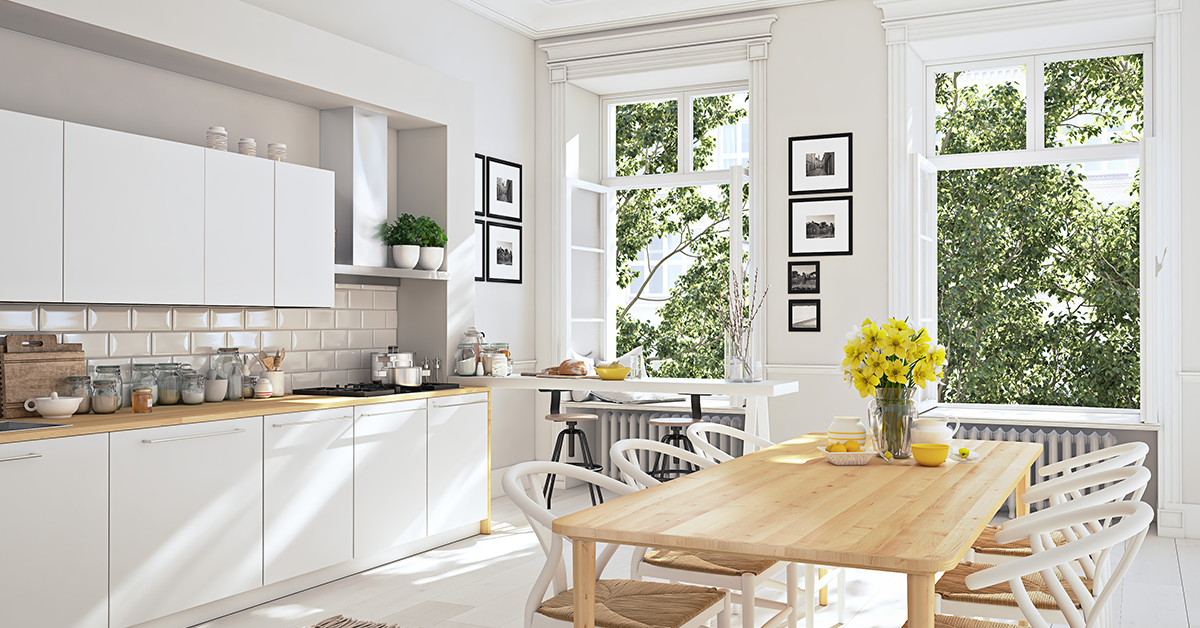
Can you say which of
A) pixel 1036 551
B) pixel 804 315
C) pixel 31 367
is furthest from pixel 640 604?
pixel 804 315

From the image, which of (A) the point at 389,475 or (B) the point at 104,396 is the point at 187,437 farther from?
(A) the point at 389,475

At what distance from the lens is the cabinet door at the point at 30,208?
3400 mm

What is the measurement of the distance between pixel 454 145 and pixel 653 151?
220 centimetres

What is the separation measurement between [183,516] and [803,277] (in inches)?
160

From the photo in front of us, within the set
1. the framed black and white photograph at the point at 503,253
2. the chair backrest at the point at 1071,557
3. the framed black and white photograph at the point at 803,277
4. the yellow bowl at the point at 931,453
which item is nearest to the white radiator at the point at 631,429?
the framed black and white photograph at the point at 803,277

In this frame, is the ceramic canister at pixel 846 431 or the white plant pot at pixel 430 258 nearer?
the ceramic canister at pixel 846 431

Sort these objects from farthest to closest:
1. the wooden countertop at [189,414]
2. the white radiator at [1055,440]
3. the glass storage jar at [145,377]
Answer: the white radiator at [1055,440] → the glass storage jar at [145,377] → the wooden countertop at [189,414]

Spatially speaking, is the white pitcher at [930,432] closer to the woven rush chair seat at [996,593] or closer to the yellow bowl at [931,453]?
the yellow bowl at [931,453]

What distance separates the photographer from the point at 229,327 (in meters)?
4.61

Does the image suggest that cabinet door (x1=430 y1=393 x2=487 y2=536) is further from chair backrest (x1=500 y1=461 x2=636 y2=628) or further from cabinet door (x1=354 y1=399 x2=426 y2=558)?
chair backrest (x1=500 y1=461 x2=636 y2=628)

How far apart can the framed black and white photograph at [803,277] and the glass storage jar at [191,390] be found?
12.2 feet

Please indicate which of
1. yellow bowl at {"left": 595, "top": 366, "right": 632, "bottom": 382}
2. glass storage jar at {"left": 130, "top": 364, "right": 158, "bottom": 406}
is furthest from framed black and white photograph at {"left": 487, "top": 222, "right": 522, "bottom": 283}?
glass storage jar at {"left": 130, "top": 364, "right": 158, "bottom": 406}

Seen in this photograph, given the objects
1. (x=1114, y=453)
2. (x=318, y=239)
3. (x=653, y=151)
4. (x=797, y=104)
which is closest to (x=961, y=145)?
(x=797, y=104)

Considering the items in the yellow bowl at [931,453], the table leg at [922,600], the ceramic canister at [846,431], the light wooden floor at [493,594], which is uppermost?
the ceramic canister at [846,431]
